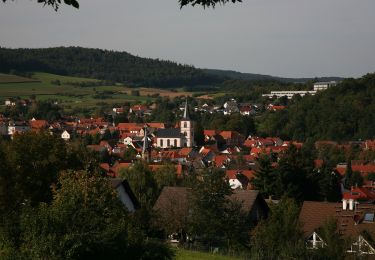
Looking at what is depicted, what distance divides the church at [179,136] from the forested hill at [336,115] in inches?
447

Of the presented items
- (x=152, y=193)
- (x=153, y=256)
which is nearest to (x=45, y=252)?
(x=153, y=256)

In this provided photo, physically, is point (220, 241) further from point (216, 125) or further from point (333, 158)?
point (216, 125)

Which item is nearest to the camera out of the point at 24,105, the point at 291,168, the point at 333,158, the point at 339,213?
the point at 339,213

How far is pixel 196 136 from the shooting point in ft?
326

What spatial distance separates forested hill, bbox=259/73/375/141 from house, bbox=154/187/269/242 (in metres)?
65.0

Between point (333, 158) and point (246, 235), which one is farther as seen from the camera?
point (333, 158)

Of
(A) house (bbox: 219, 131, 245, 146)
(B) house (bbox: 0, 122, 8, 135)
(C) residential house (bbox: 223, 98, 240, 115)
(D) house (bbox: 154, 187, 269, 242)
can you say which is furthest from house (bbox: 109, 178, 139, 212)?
(C) residential house (bbox: 223, 98, 240, 115)

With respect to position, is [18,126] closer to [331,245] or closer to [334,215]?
[334,215]

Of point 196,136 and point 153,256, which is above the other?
point 153,256

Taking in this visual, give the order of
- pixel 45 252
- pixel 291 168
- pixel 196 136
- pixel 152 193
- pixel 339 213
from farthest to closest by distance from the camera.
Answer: pixel 196 136 < pixel 291 168 < pixel 152 193 < pixel 339 213 < pixel 45 252

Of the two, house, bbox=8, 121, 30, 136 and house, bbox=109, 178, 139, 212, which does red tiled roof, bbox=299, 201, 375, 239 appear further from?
house, bbox=8, 121, 30, 136

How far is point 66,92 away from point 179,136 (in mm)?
49703

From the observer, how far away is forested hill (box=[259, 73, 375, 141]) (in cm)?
9431

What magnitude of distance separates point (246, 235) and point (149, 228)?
302cm
